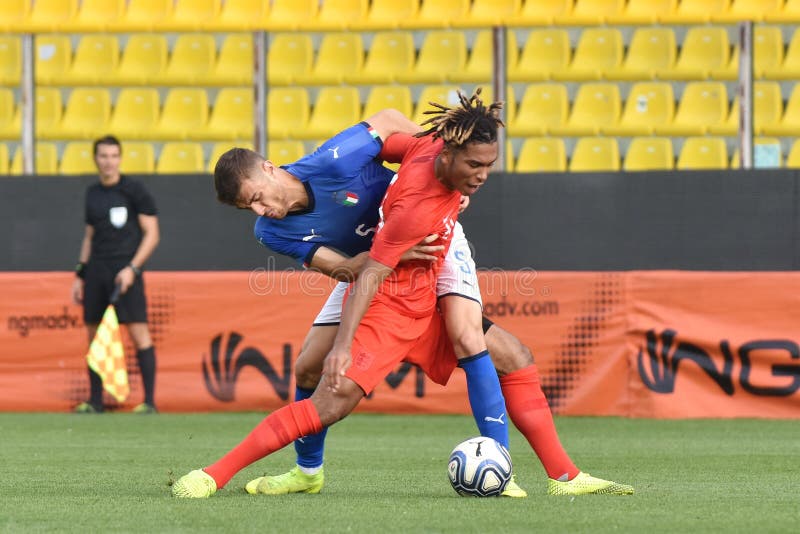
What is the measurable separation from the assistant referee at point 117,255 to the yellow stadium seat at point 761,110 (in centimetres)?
578

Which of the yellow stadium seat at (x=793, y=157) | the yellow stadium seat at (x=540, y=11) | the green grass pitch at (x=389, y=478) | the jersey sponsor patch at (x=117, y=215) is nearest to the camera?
the green grass pitch at (x=389, y=478)

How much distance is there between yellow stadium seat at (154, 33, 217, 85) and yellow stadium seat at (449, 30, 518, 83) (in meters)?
2.72

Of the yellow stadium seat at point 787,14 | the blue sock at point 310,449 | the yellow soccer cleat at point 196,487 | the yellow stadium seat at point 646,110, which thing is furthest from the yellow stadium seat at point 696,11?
the yellow soccer cleat at point 196,487

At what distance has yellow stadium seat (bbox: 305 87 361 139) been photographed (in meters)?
14.3

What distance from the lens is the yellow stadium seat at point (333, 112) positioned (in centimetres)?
1430

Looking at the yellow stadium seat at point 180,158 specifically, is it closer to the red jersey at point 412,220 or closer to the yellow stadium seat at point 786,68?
the yellow stadium seat at point 786,68

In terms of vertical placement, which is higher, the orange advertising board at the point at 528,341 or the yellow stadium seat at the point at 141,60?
the yellow stadium seat at the point at 141,60

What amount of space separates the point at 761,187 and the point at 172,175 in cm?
548

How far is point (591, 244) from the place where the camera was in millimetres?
12812

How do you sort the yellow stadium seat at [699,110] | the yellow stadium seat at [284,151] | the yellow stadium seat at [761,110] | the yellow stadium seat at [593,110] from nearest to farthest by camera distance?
the yellow stadium seat at [761,110], the yellow stadium seat at [699,110], the yellow stadium seat at [593,110], the yellow stadium seat at [284,151]

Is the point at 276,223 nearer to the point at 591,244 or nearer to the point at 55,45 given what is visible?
the point at 591,244

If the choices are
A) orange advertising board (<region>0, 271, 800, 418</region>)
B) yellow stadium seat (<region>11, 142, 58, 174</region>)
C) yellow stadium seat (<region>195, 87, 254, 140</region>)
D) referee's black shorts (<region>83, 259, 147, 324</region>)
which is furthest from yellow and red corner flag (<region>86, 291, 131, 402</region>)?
yellow stadium seat (<region>11, 142, 58, 174</region>)

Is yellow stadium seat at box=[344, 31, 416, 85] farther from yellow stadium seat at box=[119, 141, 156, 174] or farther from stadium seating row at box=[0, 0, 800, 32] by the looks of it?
yellow stadium seat at box=[119, 141, 156, 174]

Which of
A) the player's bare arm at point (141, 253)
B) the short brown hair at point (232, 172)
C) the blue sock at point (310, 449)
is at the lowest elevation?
the blue sock at point (310, 449)
